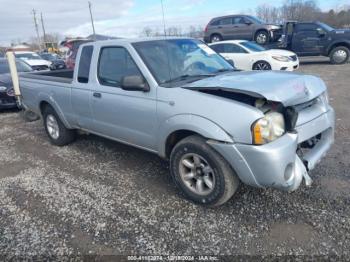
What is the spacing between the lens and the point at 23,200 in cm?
378

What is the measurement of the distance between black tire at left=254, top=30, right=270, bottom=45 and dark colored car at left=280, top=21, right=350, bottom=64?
0.95 m

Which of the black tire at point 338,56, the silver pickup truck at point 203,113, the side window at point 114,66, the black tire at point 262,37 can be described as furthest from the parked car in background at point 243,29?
the side window at point 114,66

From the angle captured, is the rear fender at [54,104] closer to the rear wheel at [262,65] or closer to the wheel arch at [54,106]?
the wheel arch at [54,106]

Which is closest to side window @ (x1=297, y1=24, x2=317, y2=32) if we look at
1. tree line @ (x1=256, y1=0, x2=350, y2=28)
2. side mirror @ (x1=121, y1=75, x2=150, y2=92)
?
side mirror @ (x1=121, y1=75, x2=150, y2=92)

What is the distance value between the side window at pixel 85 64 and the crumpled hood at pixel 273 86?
1.87 metres

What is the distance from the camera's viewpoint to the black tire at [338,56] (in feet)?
48.9

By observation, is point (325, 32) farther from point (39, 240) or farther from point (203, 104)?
point (39, 240)

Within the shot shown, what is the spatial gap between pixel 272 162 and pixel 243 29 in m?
15.2

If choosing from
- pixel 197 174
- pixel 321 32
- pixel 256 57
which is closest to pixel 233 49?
pixel 256 57

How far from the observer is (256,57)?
12.0 meters

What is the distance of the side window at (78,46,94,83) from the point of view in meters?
4.52

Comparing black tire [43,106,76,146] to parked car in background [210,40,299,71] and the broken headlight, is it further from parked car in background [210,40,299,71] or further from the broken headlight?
parked car in background [210,40,299,71]

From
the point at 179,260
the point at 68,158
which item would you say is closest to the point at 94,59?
the point at 68,158

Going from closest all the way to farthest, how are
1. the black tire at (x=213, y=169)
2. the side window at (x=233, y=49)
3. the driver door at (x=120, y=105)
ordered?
the black tire at (x=213, y=169), the driver door at (x=120, y=105), the side window at (x=233, y=49)
